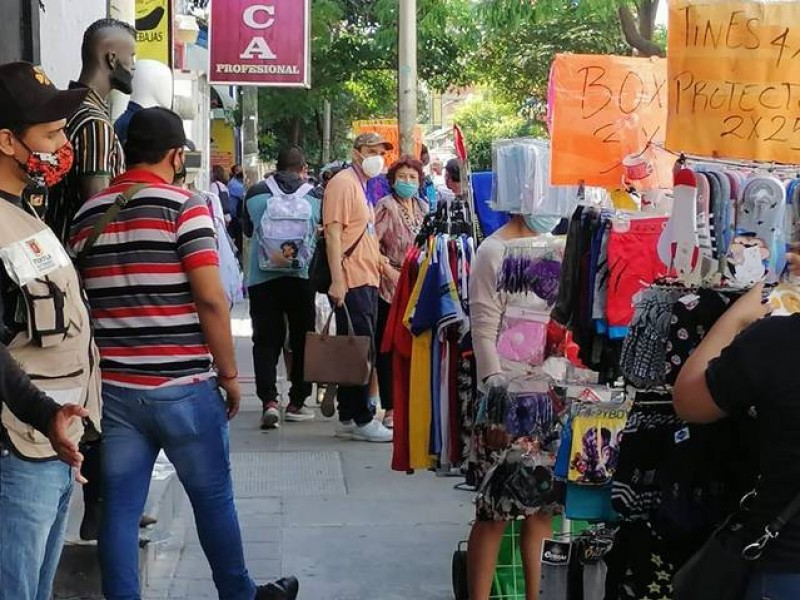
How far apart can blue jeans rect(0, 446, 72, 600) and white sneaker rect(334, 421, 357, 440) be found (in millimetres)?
5219

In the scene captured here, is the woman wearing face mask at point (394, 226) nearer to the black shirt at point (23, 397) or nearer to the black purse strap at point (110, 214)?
the black purse strap at point (110, 214)

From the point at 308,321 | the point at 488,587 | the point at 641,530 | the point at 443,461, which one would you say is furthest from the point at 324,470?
the point at 641,530

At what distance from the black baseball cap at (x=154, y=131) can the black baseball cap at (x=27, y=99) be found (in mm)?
854

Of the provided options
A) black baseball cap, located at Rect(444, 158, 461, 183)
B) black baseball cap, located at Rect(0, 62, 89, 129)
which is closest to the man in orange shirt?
black baseball cap, located at Rect(444, 158, 461, 183)

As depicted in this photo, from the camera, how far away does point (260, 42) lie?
1363 cm

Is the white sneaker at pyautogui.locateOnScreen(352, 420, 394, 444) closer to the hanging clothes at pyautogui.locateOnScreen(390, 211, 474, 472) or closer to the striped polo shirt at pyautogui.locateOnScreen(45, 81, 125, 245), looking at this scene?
the hanging clothes at pyautogui.locateOnScreen(390, 211, 474, 472)

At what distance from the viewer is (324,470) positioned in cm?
764

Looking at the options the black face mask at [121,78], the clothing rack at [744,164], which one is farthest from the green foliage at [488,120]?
the clothing rack at [744,164]

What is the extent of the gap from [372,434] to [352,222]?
4.77 feet

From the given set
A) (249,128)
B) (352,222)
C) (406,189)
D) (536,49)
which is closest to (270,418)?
(352,222)

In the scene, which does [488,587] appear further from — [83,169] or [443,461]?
[83,169]

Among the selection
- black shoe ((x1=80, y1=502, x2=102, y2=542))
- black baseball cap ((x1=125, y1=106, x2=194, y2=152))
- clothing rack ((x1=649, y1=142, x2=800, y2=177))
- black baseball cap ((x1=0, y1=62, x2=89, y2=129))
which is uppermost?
black baseball cap ((x1=0, y1=62, x2=89, y2=129))

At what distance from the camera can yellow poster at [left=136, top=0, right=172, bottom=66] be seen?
10000mm

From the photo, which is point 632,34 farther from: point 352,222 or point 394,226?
point 352,222
